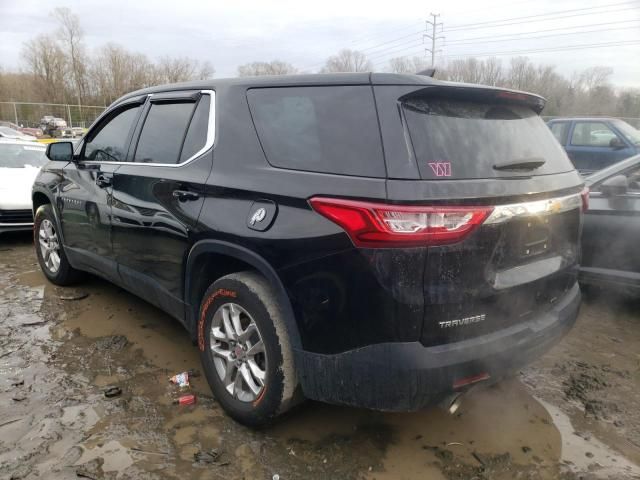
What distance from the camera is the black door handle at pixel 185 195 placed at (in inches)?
109

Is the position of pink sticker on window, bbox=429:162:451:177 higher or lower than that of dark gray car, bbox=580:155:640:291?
higher

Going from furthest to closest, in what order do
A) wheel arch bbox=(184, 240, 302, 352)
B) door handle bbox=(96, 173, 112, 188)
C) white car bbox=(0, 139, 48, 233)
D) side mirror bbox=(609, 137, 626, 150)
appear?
1. side mirror bbox=(609, 137, 626, 150)
2. white car bbox=(0, 139, 48, 233)
3. door handle bbox=(96, 173, 112, 188)
4. wheel arch bbox=(184, 240, 302, 352)

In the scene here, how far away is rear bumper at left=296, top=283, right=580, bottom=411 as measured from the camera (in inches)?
78.0

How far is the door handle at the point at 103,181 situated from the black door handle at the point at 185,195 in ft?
3.22

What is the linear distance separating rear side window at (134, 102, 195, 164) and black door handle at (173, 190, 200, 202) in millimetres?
244

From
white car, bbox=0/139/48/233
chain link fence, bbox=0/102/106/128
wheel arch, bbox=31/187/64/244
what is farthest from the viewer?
chain link fence, bbox=0/102/106/128

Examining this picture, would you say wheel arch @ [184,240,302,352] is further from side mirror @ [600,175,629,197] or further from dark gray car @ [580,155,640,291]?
side mirror @ [600,175,629,197]

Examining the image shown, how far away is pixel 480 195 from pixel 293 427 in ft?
5.18

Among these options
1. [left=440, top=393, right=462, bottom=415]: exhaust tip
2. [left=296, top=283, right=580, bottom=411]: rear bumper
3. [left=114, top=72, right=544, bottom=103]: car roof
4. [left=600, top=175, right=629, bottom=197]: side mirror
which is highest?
[left=114, top=72, right=544, bottom=103]: car roof

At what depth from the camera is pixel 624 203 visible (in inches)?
160

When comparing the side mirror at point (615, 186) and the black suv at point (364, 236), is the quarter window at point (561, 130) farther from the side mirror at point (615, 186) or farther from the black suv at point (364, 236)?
the black suv at point (364, 236)

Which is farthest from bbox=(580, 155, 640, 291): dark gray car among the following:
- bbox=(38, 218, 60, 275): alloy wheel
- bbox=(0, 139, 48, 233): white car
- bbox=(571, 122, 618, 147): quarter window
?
bbox=(0, 139, 48, 233): white car

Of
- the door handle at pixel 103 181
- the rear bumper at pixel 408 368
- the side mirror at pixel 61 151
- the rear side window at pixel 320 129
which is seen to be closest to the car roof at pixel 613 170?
the rear bumper at pixel 408 368

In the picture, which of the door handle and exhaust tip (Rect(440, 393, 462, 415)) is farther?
the door handle
